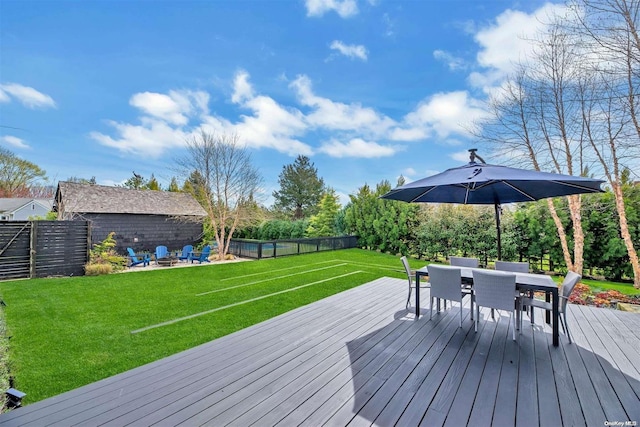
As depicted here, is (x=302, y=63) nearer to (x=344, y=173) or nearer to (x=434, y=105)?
(x=434, y=105)

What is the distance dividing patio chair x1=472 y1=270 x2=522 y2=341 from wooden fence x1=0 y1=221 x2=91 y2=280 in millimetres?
10995

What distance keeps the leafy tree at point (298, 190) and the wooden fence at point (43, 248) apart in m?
20.2

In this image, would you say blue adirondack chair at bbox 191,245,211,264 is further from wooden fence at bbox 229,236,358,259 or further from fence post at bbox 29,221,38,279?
fence post at bbox 29,221,38,279

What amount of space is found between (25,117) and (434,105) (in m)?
19.1

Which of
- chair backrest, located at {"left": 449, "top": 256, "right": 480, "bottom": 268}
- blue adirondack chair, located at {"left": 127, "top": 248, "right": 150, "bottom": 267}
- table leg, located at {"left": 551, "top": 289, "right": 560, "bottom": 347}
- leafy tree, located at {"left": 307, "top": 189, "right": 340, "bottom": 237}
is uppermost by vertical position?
leafy tree, located at {"left": 307, "top": 189, "right": 340, "bottom": 237}

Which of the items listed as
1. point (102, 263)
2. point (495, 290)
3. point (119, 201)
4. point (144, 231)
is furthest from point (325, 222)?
point (495, 290)

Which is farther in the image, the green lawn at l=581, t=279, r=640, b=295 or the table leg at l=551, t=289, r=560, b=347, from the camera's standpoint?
the green lawn at l=581, t=279, r=640, b=295

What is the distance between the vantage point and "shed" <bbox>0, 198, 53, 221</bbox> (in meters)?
20.6

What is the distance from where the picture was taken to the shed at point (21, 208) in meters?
20.6

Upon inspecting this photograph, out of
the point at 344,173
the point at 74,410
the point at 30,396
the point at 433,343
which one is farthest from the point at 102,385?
the point at 344,173

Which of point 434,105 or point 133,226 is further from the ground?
point 434,105

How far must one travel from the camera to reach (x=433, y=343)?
3174mm

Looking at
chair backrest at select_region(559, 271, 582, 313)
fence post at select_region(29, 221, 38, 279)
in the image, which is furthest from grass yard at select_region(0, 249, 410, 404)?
chair backrest at select_region(559, 271, 582, 313)

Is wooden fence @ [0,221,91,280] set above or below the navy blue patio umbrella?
below
